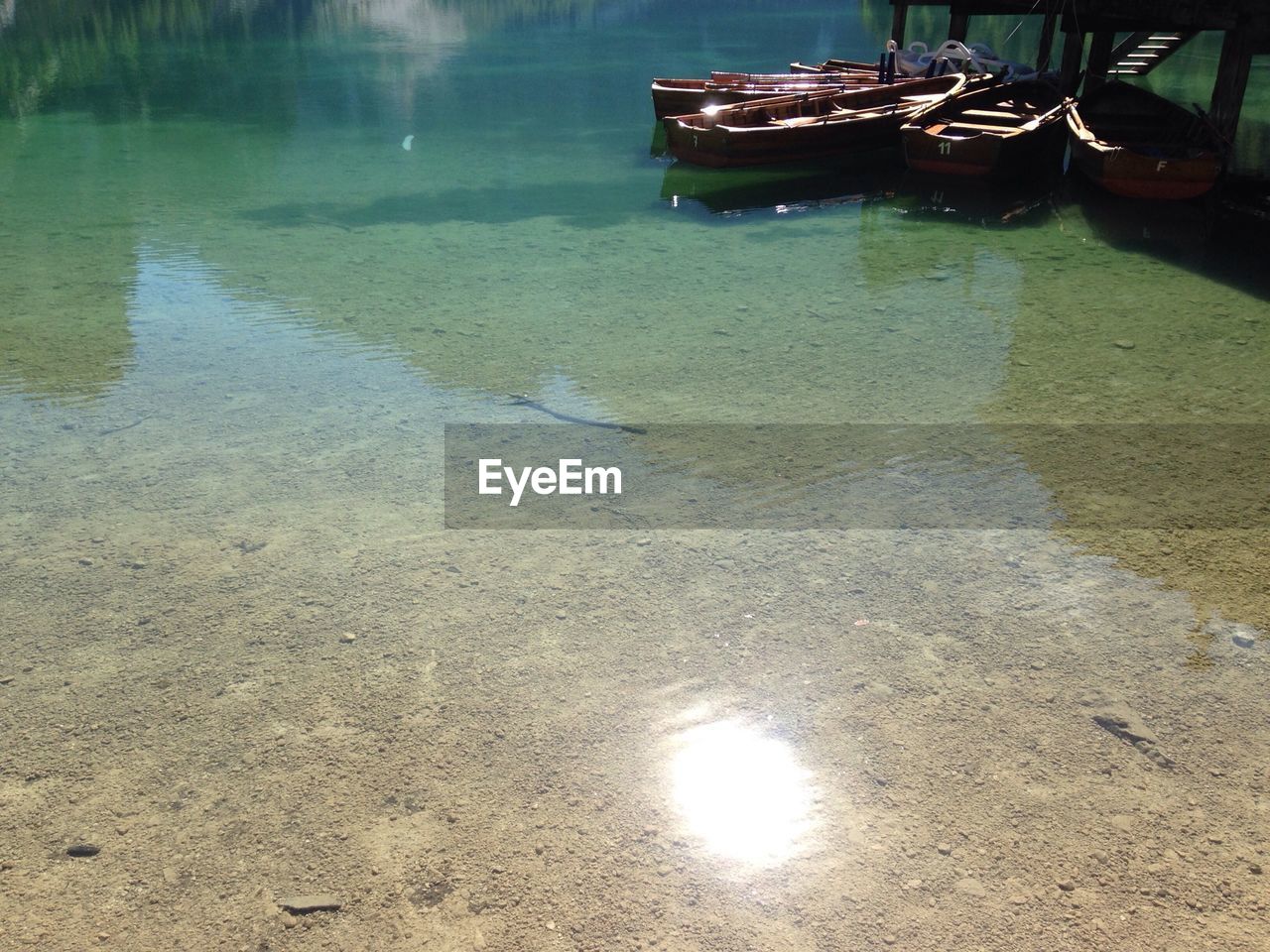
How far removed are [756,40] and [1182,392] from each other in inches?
1198

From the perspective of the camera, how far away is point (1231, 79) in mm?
15484

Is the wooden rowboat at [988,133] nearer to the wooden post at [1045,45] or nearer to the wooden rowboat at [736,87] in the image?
the wooden rowboat at [736,87]

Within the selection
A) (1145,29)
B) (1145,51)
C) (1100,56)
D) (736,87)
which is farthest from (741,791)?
(1145,51)

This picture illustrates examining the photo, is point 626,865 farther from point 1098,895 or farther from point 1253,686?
point 1253,686

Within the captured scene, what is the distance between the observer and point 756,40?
35000 millimetres

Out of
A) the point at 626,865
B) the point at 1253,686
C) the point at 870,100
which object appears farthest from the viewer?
the point at 870,100

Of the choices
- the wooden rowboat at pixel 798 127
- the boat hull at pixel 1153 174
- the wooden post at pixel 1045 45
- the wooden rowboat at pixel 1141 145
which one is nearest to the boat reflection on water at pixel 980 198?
the wooden rowboat at pixel 1141 145

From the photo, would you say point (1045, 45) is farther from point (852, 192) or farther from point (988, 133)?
point (852, 192)

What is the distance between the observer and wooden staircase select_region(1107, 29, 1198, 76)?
2016 cm

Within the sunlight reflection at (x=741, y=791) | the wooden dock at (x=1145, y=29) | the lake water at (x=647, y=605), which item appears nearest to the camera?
the lake water at (x=647, y=605)

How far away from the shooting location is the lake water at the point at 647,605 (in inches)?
146

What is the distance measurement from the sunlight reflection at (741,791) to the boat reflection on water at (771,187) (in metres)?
11.0

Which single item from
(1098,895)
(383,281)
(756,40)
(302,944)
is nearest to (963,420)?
(1098,895)

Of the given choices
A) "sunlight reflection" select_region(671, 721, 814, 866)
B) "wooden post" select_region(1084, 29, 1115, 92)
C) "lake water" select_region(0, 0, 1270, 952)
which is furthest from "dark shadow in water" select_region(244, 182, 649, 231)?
"wooden post" select_region(1084, 29, 1115, 92)
